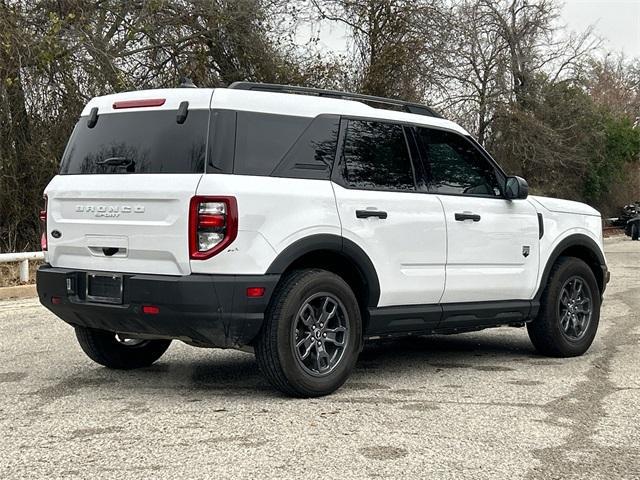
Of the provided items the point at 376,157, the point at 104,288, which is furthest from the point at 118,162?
the point at 376,157

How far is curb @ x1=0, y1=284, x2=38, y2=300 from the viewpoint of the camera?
12.4 meters

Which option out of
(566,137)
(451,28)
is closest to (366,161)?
(451,28)

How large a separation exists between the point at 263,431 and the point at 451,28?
21.0 metres

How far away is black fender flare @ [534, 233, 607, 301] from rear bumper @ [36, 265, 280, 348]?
9.50 ft

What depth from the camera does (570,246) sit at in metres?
7.79

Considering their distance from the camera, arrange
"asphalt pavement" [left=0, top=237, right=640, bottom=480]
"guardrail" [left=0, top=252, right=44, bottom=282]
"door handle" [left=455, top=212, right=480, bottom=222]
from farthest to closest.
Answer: "guardrail" [left=0, top=252, right=44, bottom=282] → "door handle" [left=455, top=212, right=480, bottom=222] → "asphalt pavement" [left=0, top=237, right=640, bottom=480]

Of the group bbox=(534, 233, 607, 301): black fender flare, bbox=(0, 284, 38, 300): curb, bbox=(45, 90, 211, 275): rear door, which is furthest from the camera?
bbox=(0, 284, 38, 300): curb

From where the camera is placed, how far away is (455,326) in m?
6.84

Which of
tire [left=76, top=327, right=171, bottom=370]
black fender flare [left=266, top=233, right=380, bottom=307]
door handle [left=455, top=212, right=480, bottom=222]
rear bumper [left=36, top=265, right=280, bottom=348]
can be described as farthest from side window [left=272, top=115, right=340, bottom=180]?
tire [left=76, top=327, right=171, bottom=370]

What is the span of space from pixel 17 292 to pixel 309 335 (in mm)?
7982

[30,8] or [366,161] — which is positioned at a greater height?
[30,8]

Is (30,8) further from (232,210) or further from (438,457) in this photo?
(438,457)

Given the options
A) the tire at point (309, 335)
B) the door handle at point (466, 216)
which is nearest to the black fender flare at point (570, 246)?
the door handle at point (466, 216)

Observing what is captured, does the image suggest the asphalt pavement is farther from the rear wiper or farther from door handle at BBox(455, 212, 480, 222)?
the rear wiper
